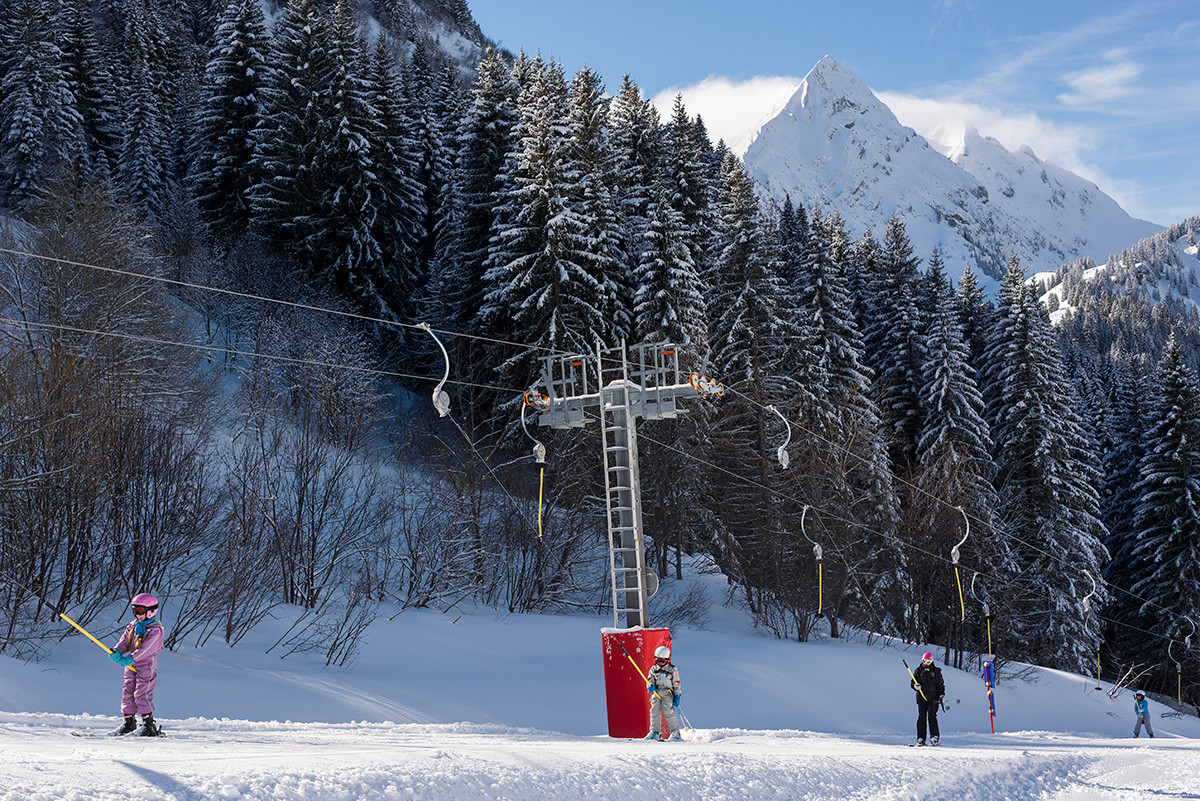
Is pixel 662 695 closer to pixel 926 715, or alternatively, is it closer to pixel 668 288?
pixel 926 715

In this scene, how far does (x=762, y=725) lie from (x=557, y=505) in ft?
38.3

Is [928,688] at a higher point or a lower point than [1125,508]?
lower

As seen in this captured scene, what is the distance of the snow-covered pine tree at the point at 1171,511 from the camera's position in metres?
43.1

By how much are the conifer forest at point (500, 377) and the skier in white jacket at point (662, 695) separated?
33.0 ft

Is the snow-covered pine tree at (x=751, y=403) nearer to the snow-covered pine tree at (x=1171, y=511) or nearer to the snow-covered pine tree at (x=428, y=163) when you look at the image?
the snow-covered pine tree at (x=428, y=163)

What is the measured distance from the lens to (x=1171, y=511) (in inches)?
1740

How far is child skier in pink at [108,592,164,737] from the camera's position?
10.1 metres

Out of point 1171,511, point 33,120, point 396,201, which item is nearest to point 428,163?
point 396,201

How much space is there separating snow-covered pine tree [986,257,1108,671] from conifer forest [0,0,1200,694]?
0.17 metres

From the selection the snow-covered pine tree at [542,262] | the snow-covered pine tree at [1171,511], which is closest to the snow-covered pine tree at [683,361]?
the snow-covered pine tree at [542,262]

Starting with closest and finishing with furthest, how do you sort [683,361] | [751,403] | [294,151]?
[683,361] → [751,403] → [294,151]

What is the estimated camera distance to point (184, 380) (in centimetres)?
3412

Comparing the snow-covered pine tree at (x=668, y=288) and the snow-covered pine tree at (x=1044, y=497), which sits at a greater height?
the snow-covered pine tree at (x=668, y=288)

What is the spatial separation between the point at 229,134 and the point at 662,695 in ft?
139
